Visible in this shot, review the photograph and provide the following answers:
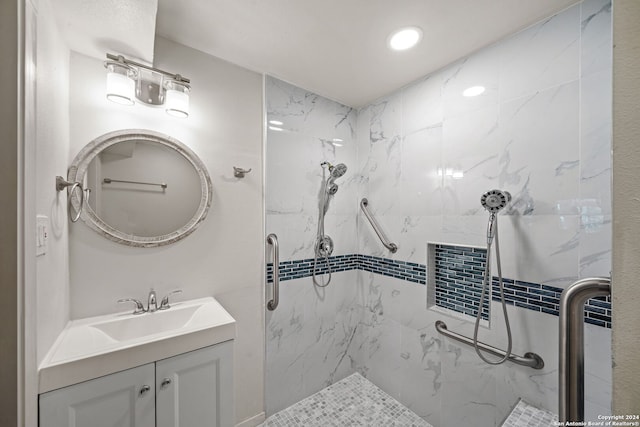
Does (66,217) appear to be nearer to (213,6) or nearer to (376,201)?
(213,6)

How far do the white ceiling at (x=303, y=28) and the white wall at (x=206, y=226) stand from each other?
0.15 meters

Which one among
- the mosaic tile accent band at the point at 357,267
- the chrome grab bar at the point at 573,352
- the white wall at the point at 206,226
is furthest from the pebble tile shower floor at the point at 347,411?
the chrome grab bar at the point at 573,352

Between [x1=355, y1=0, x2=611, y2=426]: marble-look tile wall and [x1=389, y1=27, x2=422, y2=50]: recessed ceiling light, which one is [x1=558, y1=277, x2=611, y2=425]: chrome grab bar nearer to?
[x1=355, y1=0, x2=611, y2=426]: marble-look tile wall

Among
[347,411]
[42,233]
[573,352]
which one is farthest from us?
[347,411]

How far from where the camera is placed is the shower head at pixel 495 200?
4.07ft

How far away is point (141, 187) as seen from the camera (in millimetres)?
1324

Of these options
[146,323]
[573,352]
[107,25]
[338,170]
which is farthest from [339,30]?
[146,323]

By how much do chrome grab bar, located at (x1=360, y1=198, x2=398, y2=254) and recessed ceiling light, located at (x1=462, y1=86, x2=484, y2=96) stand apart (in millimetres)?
1005

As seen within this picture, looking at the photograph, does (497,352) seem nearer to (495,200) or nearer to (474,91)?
(495,200)

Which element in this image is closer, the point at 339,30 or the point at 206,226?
the point at 339,30

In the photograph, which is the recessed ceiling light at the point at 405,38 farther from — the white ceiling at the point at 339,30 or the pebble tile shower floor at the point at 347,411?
the pebble tile shower floor at the point at 347,411

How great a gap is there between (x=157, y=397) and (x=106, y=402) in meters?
0.17

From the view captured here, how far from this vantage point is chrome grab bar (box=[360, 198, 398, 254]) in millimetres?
1899

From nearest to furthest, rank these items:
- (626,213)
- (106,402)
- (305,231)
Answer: (626,213) < (106,402) < (305,231)
